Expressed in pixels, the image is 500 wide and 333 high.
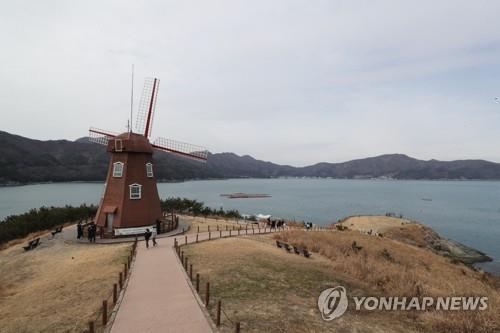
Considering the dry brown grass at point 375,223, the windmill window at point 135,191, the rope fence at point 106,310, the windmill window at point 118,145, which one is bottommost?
the dry brown grass at point 375,223

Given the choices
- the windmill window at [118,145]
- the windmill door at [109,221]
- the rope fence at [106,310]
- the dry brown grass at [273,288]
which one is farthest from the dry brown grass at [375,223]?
the rope fence at [106,310]

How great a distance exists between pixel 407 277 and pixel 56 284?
1793 centimetres

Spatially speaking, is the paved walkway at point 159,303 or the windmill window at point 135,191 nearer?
the paved walkway at point 159,303

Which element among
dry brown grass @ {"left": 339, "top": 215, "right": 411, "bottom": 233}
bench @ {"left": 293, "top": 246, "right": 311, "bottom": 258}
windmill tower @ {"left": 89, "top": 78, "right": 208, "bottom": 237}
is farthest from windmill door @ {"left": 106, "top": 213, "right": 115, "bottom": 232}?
dry brown grass @ {"left": 339, "top": 215, "right": 411, "bottom": 233}

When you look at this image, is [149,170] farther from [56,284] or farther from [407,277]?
[407,277]

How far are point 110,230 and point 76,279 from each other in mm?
13809

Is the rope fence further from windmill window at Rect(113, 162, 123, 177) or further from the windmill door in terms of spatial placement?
windmill window at Rect(113, 162, 123, 177)

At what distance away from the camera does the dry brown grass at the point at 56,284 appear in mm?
12594

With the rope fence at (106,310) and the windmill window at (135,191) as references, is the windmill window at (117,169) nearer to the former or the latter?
the windmill window at (135,191)

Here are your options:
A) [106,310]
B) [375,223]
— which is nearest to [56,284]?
[106,310]

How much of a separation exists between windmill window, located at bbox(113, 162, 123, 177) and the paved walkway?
43.0ft

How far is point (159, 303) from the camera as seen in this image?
13.2m

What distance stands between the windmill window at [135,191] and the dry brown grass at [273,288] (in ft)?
30.1

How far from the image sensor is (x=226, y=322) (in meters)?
11.5
